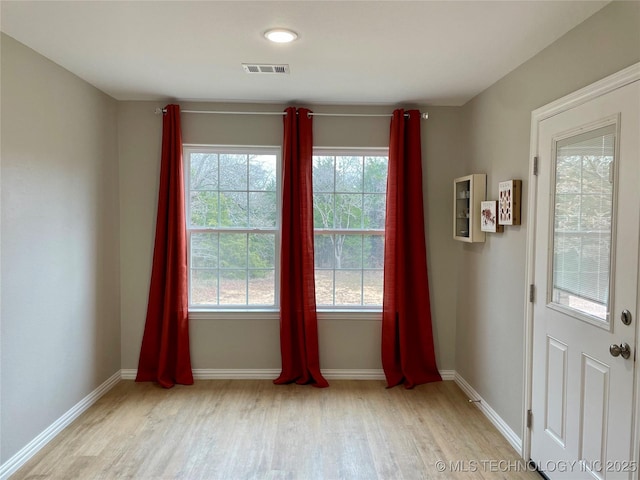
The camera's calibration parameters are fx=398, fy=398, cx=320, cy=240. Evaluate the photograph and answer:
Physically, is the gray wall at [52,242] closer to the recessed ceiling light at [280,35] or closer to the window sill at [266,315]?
the window sill at [266,315]

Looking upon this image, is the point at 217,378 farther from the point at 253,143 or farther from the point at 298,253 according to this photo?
the point at 253,143

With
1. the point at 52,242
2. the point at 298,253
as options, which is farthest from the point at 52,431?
the point at 298,253

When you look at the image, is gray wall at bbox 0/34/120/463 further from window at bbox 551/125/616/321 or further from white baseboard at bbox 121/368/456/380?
window at bbox 551/125/616/321

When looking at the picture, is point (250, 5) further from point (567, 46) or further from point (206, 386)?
point (206, 386)

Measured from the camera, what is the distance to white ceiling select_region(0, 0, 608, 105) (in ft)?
6.29

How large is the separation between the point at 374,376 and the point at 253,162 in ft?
7.43

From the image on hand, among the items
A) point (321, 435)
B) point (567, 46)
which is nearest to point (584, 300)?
point (567, 46)

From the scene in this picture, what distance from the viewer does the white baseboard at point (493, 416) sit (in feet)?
8.44

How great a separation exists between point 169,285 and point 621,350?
3.12 meters

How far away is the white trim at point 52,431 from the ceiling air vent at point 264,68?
272 cm

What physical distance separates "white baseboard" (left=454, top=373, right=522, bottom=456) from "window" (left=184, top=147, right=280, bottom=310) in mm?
1806

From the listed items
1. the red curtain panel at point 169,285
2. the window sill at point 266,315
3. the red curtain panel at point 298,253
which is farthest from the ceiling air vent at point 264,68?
the window sill at point 266,315

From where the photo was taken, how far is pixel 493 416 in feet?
9.50

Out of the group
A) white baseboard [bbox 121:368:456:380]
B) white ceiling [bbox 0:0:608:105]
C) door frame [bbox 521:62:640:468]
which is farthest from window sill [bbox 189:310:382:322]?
white ceiling [bbox 0:0:608:105]
